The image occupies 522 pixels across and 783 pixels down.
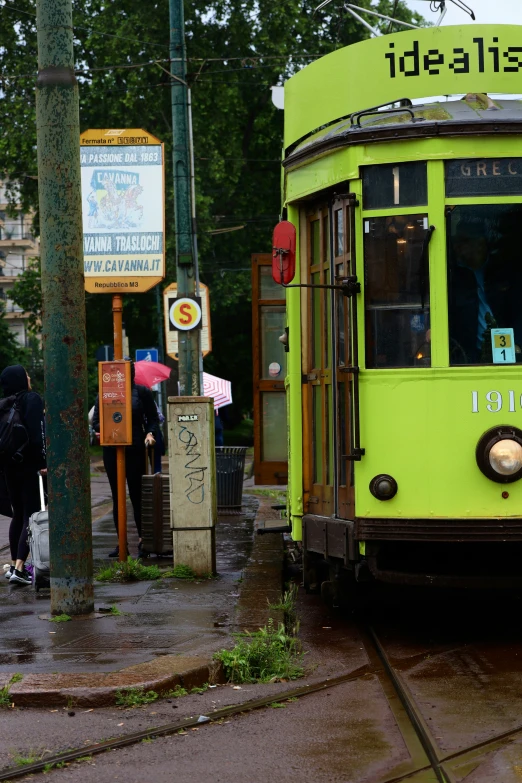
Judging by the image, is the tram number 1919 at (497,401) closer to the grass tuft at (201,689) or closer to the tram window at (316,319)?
the tram window at (316,319)

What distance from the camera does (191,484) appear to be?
9.89m

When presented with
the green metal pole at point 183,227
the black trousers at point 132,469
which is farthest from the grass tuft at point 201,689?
the green metal pole at point 183,227

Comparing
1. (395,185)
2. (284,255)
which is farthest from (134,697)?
(395,185)

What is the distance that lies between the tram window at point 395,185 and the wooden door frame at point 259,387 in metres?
3.89

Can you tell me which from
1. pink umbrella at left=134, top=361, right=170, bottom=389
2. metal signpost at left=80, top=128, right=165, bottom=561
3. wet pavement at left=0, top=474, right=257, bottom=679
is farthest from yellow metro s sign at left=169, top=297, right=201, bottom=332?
pink umbrella at left=134, top=361, right=170, bottom=389

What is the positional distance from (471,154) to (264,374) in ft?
15.5

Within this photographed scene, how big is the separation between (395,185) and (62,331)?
2334 millimetres

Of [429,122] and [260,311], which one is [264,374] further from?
[429,122]

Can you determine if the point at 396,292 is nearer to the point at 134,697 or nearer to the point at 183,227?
the point at 134,697

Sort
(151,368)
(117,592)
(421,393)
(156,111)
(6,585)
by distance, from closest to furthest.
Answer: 1. (421,393)
2. (117,592)
3. (6,585)
4. (151,368)
5. (156,111)

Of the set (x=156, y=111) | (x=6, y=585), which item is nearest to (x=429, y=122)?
(x=6, y=585)

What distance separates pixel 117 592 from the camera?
9336 millimetres

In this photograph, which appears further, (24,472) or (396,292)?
(24,472)

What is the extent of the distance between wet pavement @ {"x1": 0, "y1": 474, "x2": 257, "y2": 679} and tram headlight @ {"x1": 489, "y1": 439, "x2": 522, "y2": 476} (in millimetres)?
1855
